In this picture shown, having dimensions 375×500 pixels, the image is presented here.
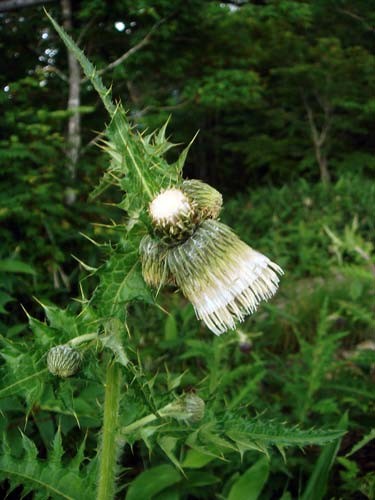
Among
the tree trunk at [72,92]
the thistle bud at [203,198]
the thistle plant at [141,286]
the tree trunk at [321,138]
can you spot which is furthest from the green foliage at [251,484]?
the tree trunk at [321,138]

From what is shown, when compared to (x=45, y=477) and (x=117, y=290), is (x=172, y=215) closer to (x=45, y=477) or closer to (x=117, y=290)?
(x=117, y=290)

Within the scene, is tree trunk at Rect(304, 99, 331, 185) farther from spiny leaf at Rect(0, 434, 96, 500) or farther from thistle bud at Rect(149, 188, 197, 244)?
thistle bud at Rect(149, 188, 197, 244)

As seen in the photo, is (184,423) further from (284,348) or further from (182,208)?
(284,348)

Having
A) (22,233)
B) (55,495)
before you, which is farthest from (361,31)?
(55,495)

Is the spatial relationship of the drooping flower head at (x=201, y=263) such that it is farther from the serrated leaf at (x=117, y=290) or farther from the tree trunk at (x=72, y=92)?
the tree trunk at (x=72, y=92)

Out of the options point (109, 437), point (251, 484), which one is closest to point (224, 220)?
point (251, 484)
